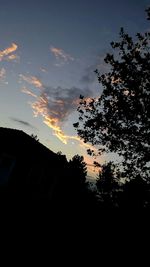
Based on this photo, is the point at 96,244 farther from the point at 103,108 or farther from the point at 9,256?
the point at 103,108

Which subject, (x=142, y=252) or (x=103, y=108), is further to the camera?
(x=103, y=108)

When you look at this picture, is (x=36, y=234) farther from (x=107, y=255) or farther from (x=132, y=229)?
(x=132, y=229)

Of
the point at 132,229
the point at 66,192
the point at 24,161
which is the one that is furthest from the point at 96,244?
the point at 66,192

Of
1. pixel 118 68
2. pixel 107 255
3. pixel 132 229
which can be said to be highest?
pixel 118 68

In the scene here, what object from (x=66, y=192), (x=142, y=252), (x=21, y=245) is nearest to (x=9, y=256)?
(x=21, y=245)

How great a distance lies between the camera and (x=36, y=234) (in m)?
13.1

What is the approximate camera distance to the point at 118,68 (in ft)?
79.6

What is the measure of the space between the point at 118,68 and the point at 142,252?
1484 centimetres

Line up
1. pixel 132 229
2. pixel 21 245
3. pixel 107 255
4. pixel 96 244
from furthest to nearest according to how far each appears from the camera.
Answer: pixel 132 229, pixel 96 244, pixel 107 255, pixel 21 245

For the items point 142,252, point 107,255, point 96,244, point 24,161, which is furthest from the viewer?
point 24,161

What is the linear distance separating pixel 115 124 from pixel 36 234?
43.6ft

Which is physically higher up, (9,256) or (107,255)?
(107,255)

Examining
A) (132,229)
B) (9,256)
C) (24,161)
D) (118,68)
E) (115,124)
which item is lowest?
(9,256)

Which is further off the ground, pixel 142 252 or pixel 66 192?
pixel 66 192
